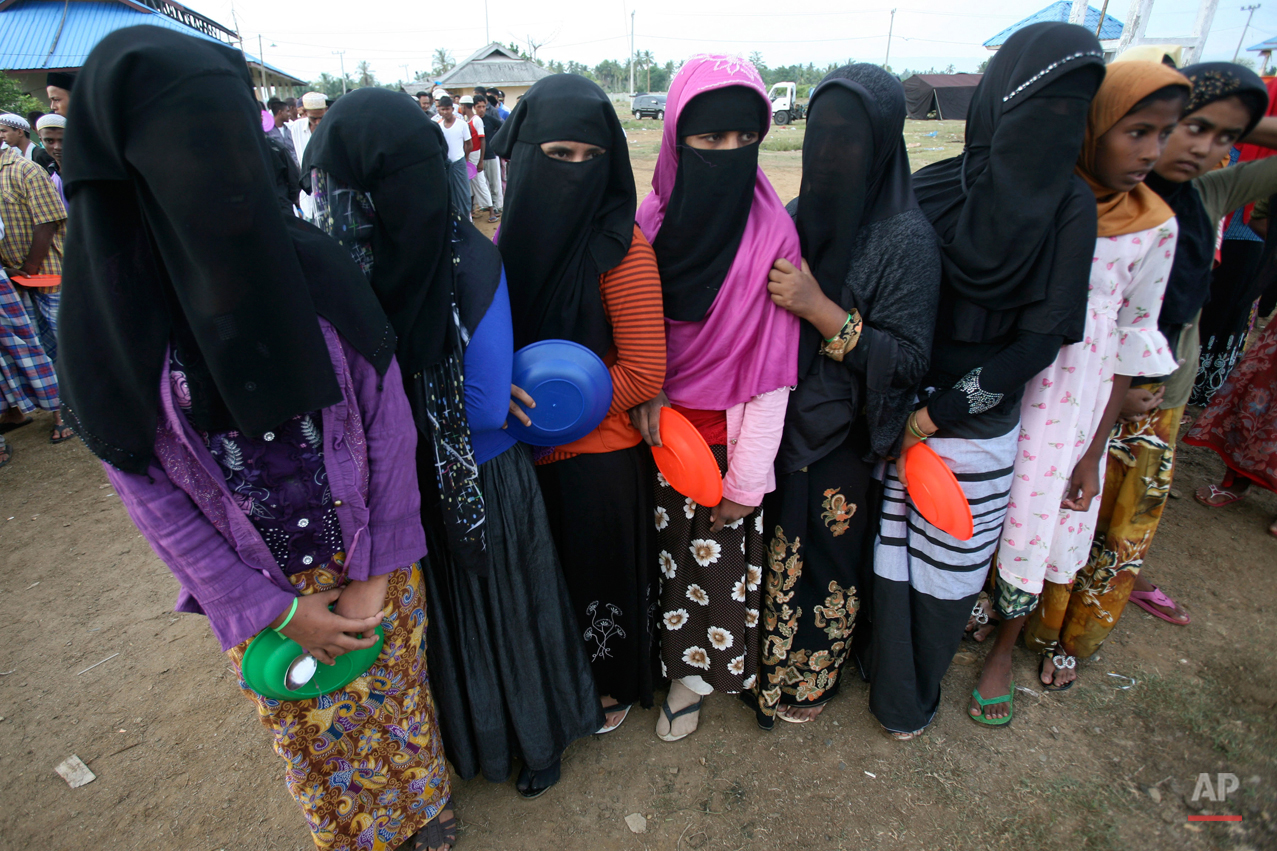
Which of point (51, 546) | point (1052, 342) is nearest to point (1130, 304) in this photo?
point (1052, 342)

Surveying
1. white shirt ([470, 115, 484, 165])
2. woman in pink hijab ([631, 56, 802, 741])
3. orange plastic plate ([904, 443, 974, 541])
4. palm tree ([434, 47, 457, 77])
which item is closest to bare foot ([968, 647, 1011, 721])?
orange plastic plate ([904, 443, 974, 541])

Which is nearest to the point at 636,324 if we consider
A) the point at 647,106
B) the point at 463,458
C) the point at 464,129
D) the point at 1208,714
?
the point at 463,458

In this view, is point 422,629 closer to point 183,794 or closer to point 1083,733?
point 183,794

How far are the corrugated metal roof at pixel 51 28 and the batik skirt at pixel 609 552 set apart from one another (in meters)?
20.4

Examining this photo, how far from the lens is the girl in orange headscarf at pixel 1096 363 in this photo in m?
1.58

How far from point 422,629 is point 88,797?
1.33m

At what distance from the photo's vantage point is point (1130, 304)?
5.93ft

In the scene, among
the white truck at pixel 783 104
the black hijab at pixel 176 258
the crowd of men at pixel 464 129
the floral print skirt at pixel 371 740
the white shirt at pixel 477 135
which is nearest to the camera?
the black hijab at pixel 176 258

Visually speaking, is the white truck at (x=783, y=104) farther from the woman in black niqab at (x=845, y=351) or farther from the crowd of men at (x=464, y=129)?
the woman in black niqab at (x=845, y=351)

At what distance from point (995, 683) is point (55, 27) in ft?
78.8

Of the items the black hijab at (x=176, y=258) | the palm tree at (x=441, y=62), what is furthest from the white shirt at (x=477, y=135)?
the palm tree at (x=441, y=62)

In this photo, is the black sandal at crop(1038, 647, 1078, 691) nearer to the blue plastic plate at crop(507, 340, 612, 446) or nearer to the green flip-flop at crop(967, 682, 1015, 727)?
the green flip-flop at crop(967, 682, 1015, 727)

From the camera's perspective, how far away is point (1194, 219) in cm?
197

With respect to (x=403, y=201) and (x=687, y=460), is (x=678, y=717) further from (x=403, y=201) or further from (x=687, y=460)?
(x=403, y=201)
